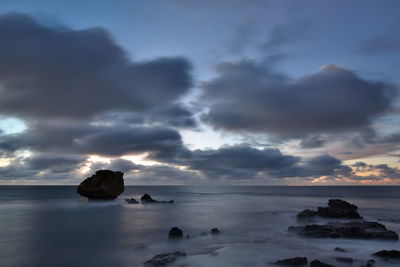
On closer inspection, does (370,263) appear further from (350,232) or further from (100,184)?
(100,184)

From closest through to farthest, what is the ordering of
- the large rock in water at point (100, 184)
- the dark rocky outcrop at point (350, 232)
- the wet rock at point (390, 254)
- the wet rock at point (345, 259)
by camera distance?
the wet rock at point (345, 259)
the wet rock at point (390, 254)
the dark rocky outcrop at point (350, 232)
the large rock in water at point (100, 184)

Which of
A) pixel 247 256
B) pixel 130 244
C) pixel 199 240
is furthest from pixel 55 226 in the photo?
pixel 247 256

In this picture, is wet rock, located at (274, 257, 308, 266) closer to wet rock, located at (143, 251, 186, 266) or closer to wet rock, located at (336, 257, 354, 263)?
wet rock, located at (336, 257, 354, 263)

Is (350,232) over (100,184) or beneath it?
beneath

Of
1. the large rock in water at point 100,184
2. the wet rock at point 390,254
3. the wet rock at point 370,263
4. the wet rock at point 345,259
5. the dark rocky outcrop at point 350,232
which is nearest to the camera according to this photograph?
the wet rock at point 370,263

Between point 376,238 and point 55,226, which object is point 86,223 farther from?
point 376,238

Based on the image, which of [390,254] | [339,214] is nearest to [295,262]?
[390,254]

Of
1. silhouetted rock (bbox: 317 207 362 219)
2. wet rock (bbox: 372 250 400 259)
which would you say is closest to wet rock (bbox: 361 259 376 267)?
wet rock (bbox: 372 250 400 259)

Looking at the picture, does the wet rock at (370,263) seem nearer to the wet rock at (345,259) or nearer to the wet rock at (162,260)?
the wet rock at (345,259)

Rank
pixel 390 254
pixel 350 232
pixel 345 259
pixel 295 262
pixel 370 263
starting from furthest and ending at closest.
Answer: pixel 350 232 < pixel 390 254 < pixel 345 259 < pixel 370 263 < pixel 295 262

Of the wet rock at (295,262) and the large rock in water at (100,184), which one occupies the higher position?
the large rock in water at (100,184)

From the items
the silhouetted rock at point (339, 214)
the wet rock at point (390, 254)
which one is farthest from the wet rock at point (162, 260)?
the silhouetted rock at point (339, 214)

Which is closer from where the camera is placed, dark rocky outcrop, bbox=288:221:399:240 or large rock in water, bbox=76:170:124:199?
dark rocky outcrop, bbox=288:221:399:240

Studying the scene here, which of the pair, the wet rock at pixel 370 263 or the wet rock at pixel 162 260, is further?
the wet rock at pixel 162 260
